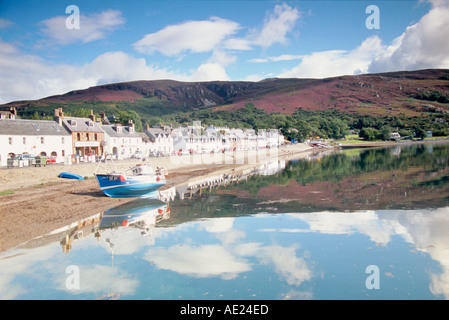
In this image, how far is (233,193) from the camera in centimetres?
3003

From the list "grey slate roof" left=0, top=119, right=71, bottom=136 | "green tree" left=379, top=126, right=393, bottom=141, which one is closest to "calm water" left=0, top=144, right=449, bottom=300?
"grey slate roof" left=0, top=119, right=71, bottom=136

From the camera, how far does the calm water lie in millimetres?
10758

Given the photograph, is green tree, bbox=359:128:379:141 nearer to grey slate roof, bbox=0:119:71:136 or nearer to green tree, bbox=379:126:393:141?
green tree, bbox=379:126:393:141

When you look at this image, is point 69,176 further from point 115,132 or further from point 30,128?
point 115,132

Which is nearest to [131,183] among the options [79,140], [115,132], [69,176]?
[69,176]

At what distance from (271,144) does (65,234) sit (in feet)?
379

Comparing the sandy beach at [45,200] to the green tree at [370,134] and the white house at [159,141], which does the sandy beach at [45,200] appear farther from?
the green tree at [370,134]

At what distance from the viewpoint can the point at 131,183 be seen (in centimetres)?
2700

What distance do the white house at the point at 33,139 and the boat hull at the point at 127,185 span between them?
553 inches

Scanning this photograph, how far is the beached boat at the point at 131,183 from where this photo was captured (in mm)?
26391

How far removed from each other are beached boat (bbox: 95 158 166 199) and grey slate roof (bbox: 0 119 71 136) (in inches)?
873

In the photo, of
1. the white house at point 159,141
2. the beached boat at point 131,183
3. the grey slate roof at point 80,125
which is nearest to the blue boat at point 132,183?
the beached boat at point 131,183
